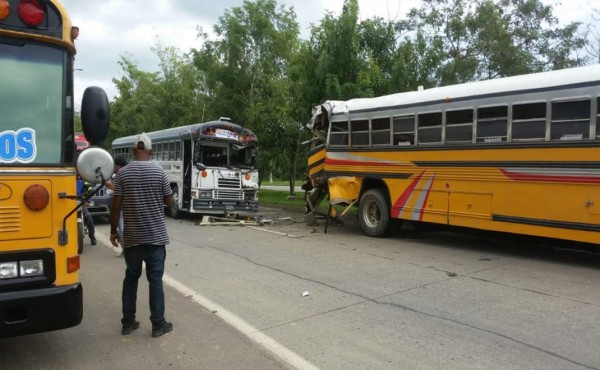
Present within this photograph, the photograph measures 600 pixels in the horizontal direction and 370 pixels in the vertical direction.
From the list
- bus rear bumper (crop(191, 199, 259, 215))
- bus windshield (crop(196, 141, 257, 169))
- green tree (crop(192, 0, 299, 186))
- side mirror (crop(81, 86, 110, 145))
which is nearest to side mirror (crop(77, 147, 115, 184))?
side mirror (crop(81, 86, 110, 145))

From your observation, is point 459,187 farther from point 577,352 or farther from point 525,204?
point 577,352

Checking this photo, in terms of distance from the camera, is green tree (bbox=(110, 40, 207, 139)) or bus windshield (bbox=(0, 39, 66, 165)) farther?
green tree (bbox=(110, 40, 207, 139))

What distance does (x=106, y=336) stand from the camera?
4852 millimetres

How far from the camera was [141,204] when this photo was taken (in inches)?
181

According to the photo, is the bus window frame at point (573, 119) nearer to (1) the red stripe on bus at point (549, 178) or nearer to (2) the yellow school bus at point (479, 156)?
(2) the yellow school bus at point (479, 156)

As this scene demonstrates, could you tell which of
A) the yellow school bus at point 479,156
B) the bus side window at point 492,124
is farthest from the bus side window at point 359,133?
the bus side window at point 492,124

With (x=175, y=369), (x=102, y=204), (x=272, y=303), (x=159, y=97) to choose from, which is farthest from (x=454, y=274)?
(x=159, y=97)

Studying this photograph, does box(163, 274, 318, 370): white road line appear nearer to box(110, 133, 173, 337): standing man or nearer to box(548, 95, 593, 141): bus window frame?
box(110, 133, 173, 337): standing man

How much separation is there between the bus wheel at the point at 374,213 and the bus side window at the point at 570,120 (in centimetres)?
393

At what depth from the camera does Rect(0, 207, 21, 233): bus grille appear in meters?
3.62

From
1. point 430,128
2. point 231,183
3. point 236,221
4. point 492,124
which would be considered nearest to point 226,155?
point 231,183

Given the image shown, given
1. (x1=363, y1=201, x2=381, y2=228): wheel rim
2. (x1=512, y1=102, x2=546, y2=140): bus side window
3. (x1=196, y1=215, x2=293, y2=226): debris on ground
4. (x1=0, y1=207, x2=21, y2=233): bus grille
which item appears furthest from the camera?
(x1=196, y1=215, x2=293, y2=226): debris on ground

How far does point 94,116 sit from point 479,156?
7.27 meters

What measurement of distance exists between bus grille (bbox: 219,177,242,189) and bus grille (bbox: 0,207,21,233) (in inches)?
445
